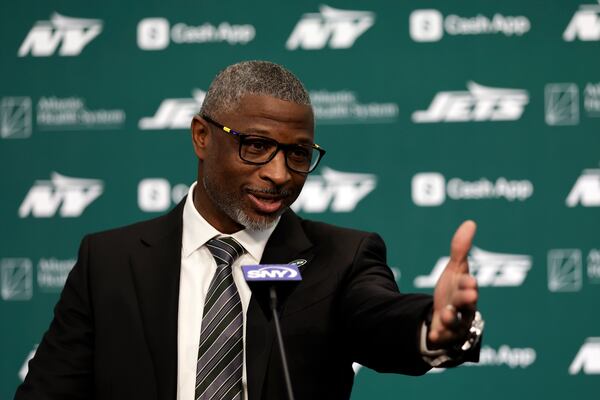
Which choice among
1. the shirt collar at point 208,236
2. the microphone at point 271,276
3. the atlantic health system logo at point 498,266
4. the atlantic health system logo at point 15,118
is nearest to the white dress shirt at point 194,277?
the shirt collar at point 208,236

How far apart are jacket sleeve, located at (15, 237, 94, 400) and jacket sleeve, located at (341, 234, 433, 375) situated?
0.65m

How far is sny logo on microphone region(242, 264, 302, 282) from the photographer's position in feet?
5.74

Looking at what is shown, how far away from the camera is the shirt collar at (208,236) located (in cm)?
231

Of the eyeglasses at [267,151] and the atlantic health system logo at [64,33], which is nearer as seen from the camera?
the eyeglasses at [267,151]

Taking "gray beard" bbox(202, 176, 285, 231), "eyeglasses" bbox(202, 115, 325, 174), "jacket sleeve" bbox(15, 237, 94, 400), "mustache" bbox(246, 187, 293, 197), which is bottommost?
"jacket sleeve" bbox(15, 237, 94, 400)

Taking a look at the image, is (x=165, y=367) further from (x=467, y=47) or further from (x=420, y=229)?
(x=467, y=47)

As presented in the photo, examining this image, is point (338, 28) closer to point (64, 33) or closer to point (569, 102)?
point (569, 102)

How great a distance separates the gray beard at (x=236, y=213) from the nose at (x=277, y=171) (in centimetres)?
11

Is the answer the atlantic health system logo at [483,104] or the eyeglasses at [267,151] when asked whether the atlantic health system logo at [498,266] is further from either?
the eyeglasses at [267,151]

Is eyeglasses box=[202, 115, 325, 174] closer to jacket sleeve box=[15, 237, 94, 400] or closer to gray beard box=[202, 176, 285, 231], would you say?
gray beard box=[202, 176, 285, 231]

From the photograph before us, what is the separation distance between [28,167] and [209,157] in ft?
7.32

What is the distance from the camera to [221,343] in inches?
83.4

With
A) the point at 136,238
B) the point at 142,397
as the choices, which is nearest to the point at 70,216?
the point at 136,238

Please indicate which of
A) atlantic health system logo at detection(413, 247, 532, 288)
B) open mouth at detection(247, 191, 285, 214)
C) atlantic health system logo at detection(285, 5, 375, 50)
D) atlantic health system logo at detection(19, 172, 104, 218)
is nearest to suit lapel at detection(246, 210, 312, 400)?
open mouth at detection(247, 191, 285, 214)
